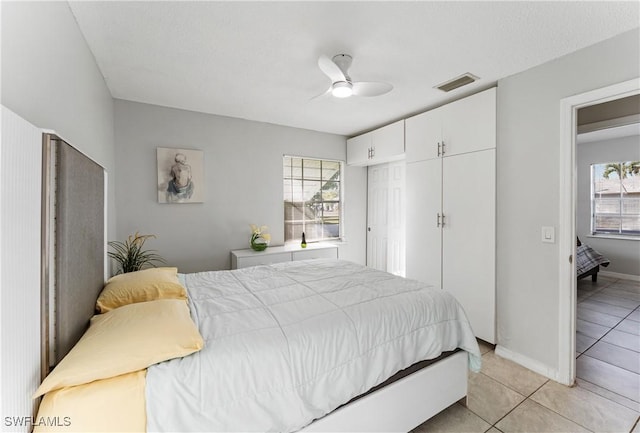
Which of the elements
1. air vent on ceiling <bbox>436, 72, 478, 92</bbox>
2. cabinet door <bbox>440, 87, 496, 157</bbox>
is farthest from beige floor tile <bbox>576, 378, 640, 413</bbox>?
air vent on ceiling <bbox>436, 72, 478, 92</bbox>

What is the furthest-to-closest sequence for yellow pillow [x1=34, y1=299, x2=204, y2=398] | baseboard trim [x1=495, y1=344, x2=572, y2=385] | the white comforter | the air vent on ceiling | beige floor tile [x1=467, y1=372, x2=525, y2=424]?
the air vent on ceiling → baseboard trim [x1=495, y1=344, x2=572, y2=385] → beige floor tile [x1=467, y1=372, x2=525, y2=424] → the white comforter → yellow pillow [x1=34, y1=299, x2=204, y2=398]

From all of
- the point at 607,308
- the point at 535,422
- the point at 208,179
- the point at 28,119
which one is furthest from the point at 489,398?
the point at 208,179

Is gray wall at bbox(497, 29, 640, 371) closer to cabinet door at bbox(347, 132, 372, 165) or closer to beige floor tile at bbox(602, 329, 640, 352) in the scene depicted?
beige floor tile at bbox(602, 329, 640, 352)

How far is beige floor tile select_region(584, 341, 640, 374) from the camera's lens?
2.33 m

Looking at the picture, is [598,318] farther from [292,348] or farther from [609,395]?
[292,348]

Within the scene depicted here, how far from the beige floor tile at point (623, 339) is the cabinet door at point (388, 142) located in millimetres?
2878

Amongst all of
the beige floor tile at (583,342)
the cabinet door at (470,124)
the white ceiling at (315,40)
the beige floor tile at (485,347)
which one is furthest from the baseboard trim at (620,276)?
the white ceiling at (315,40)

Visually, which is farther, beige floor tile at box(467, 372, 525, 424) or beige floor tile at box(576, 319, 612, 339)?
beige floor tile at box(576, 319, 612, 339)

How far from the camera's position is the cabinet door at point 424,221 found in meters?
3.15

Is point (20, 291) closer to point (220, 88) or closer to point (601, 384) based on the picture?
point (220, 88)

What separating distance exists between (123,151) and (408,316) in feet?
10.6

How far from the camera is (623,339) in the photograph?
9.05 ft

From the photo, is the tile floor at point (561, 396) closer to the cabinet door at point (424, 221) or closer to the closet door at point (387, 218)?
the cabinet door at point (424, 221)

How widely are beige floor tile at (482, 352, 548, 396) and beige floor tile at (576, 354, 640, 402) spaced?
Result: 0.37 meters
